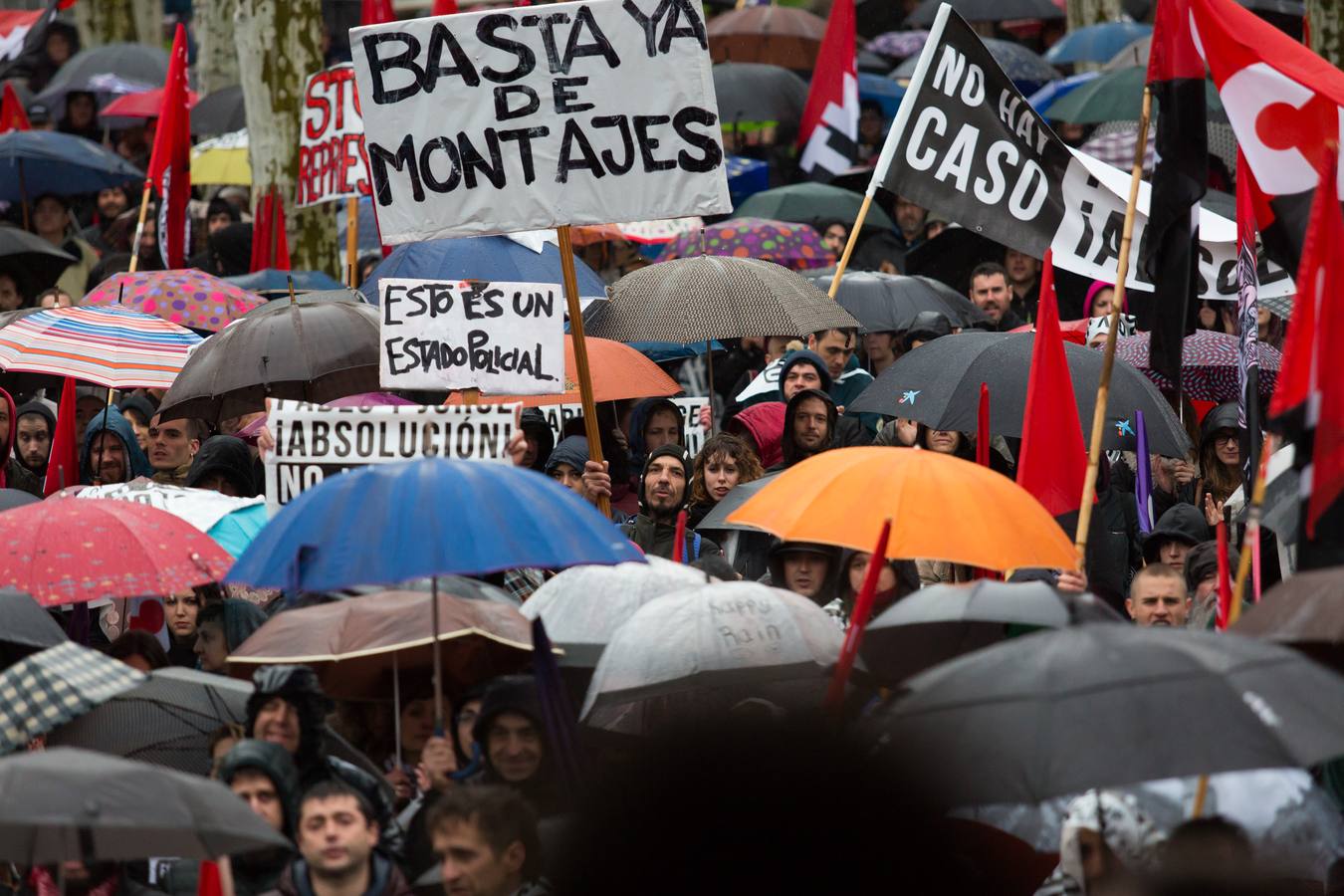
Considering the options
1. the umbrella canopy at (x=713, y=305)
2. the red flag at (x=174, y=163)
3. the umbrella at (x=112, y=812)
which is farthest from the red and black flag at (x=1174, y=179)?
the red flag at (x=174, y=163)

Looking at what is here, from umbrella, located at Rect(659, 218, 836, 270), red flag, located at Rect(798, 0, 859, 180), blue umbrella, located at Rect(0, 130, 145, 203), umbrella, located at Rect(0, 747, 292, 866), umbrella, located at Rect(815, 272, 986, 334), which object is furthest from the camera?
blue umbrella, located at Rect(0, 130, 145, 203)

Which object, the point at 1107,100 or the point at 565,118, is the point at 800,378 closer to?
the point at 565,118

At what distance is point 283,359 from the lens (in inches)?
333

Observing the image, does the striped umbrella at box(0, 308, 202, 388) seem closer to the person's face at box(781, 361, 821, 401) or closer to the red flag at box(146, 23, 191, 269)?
the person's face at box(781, 361, 821, 401)

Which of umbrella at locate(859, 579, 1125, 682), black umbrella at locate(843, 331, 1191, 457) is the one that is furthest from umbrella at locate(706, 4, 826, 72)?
umbrella at locate(859, 579, 1125, 682)

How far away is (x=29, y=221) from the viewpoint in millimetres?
15523

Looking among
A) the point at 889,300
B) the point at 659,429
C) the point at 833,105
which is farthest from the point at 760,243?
the point at 659,429

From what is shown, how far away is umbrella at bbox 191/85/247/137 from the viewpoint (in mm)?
18500

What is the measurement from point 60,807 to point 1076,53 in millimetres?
15830

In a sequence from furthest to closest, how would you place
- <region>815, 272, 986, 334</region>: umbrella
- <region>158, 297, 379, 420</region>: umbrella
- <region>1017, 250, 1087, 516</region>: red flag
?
<region>815, 272, 986, 334</region>: umbrella
<region>158, 297, 379, 420</region>: umbrella
<region>1017, 250, 1087, 516</region>: red flag

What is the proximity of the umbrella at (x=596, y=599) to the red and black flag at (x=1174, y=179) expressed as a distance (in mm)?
1619

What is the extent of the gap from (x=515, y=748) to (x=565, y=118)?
2279 millimetres

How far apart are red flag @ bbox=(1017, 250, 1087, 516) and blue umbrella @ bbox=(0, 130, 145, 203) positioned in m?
9.37

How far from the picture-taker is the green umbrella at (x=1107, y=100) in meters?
15.3
